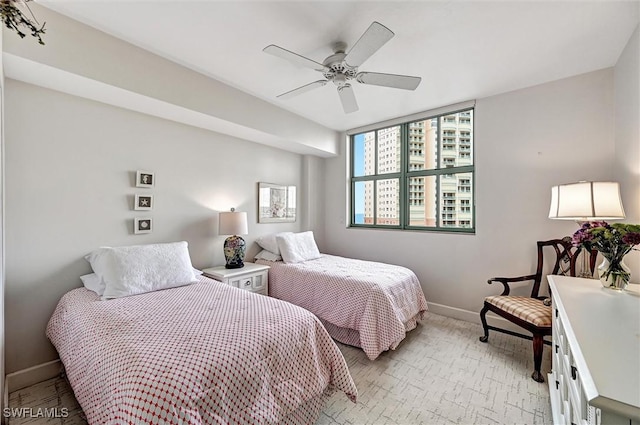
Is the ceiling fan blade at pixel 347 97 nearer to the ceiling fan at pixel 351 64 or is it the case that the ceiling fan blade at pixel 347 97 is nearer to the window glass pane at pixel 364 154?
the ceiling fan at pixel 351 64

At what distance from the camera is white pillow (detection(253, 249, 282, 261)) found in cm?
348

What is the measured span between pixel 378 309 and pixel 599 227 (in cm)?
161

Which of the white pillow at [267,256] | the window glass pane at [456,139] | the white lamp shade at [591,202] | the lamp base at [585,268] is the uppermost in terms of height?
the window glass pane at [456,139]

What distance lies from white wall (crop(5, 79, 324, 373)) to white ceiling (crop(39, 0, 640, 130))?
2.40 feet

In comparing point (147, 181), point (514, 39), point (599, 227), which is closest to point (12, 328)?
point (147, 181)

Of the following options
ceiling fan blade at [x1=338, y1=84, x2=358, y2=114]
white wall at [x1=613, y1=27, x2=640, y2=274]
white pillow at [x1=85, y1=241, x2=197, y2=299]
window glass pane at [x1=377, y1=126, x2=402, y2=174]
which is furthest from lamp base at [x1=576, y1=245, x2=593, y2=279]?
white pillow at [x1=85, y1=241, x2=197, y2=299]

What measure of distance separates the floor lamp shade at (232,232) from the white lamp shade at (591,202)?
2.89m

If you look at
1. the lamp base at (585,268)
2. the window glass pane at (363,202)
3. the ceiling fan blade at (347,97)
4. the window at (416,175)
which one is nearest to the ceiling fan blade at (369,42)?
the ceiling fan blade at (347,97)

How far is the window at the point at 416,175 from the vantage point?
3.40 metres

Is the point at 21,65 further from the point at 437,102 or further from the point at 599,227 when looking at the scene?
the point at 599,227

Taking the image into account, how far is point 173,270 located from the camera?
2.32 meters

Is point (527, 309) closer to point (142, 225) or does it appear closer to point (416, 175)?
point (416, 175)

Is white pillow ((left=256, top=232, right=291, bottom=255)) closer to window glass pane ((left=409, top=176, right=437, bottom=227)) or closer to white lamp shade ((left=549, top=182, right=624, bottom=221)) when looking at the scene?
window glass pane ((left=409, top=176, right=437, bottom=227))

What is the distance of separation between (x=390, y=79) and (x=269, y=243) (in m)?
2.38
